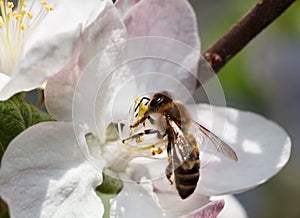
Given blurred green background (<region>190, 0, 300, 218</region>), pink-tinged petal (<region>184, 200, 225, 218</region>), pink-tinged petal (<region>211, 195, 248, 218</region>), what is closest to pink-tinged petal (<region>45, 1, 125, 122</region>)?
pink-tinged petal (<region>184, 200, 225, 218</region>)

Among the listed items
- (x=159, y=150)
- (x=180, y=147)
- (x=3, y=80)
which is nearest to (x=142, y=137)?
(x=159, y=150)

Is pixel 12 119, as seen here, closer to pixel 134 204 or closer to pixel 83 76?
pixel 83 76

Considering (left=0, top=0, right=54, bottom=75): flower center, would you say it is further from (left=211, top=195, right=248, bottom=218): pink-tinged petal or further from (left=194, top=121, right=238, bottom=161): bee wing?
(left=211, top=195, right=248, bottom=218): pink-tinged petal

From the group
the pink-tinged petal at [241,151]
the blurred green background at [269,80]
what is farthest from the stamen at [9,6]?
the blurred green background at [269,80]

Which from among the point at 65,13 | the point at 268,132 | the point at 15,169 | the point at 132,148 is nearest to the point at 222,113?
the point at 268,132

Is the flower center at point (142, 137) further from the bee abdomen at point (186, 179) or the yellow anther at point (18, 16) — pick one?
the yellow anther at point (18, 16)

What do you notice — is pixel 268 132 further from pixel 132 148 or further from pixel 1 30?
pixel 1 30
